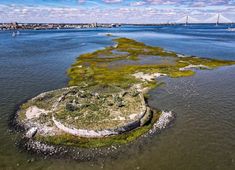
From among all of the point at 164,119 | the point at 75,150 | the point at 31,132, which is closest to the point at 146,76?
the point at 164,119

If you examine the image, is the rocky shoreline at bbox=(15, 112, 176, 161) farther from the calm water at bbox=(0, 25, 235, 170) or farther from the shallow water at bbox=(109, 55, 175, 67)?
the shallow water at bbox=(109, 55, 175, 67)

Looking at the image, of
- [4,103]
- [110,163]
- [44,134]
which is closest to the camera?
[110,163]

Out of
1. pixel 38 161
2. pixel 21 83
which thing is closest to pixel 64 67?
pixel 21 83

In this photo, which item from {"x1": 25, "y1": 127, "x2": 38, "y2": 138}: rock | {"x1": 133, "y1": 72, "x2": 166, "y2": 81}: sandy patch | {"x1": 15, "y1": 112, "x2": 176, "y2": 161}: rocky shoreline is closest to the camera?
{"x1": 15, "y1": 112, "x2": 176, "y2": 161}: rocky shoreline

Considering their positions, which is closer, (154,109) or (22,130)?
(22,130)

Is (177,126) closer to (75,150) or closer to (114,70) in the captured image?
(75,150)

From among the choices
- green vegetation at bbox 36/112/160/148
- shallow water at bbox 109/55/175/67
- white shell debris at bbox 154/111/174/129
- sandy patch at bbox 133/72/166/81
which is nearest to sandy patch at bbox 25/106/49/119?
green vegetation at bbox 36/112/160/148

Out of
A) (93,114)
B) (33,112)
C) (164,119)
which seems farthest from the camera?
(33,112)

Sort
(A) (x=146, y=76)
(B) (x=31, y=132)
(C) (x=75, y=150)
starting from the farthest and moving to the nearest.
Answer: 1. (A) (x=146, y=76)
2. (B) (x=31, y=132)
3. (C) (x=75, y=150)

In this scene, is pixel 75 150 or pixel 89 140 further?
pixel 89 140

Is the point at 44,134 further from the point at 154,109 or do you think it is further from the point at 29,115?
the point at 154,109

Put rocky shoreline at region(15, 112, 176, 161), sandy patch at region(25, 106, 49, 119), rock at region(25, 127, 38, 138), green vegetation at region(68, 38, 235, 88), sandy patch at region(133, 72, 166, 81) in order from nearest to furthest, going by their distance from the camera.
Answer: rocky shoreline at region(15, 112, 176, 161), rock at region(25, 127, 38, 138), sandy patch at region(25, 106, 49, 119), green vegetation at region(68, 38, 235, 88), sandy patch at region(133, 72, 166, 81)
